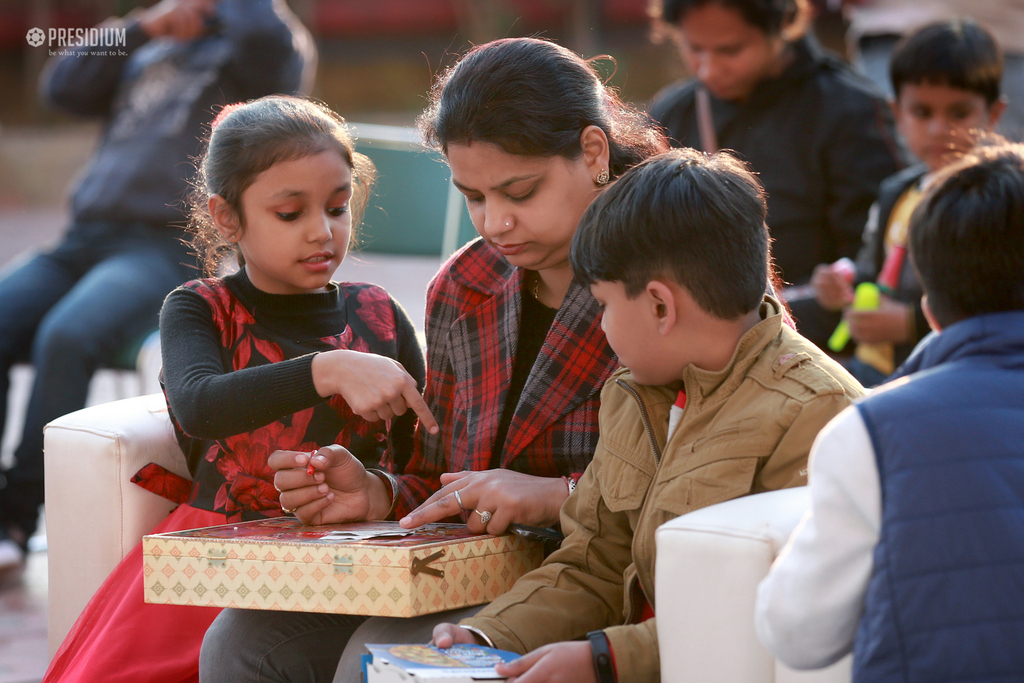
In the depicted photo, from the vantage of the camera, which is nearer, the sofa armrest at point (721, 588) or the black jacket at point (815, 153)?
the sofa armrest at point (721, 588)

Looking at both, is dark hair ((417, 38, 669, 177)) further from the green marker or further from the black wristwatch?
the green marker

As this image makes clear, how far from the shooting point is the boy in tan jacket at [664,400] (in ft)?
4.37

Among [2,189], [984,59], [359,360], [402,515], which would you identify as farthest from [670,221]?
[2,189]

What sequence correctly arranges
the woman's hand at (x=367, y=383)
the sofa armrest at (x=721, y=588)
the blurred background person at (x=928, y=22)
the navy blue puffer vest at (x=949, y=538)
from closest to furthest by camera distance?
the navy blue puffer vest at (x=949, y=538) < the sofa armrest at (x=721, y=588) < the woman's hand at (x=367, y=383) < the blurred background person at (x=928, y=22)

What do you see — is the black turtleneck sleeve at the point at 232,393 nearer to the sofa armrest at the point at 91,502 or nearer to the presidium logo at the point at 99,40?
the sofa armrest at the point at 91,502

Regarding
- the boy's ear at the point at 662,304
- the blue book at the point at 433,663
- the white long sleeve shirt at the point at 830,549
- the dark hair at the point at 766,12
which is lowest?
the blue book at the point at 433,663

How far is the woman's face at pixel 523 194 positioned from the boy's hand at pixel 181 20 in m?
2.10

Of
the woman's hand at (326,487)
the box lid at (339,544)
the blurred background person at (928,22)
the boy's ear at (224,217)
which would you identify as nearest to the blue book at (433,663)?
the box lid at (339,544)

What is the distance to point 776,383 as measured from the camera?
136 centimetres

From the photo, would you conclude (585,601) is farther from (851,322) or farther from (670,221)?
(851,322)

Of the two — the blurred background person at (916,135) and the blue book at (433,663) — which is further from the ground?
the blurred background person at (916,135)

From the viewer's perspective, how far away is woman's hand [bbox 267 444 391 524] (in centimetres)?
166

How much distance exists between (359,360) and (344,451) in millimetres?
154

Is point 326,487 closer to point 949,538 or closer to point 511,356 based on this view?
point 511,356
